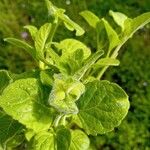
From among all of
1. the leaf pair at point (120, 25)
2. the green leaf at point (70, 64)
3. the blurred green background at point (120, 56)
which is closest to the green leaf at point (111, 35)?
the leaf pair at point (120, 25)

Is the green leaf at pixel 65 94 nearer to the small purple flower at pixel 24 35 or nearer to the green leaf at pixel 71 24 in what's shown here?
the green leaf at pixel 71 24

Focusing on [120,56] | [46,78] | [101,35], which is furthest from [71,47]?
[120,56]

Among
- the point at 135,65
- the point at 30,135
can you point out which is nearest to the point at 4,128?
the point at 30,135

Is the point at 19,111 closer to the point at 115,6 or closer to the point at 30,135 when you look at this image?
the point at 30,135

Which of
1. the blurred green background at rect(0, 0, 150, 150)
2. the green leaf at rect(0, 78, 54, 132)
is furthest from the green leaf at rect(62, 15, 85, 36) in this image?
the blurred green background at rect(0, 0, 150, 150)

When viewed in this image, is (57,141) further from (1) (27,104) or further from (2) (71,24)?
(2) (71,24)

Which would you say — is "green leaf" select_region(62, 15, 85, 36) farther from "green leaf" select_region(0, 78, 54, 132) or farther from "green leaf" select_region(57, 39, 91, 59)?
"green leaf" select_region(0, 78, 54, 132)
